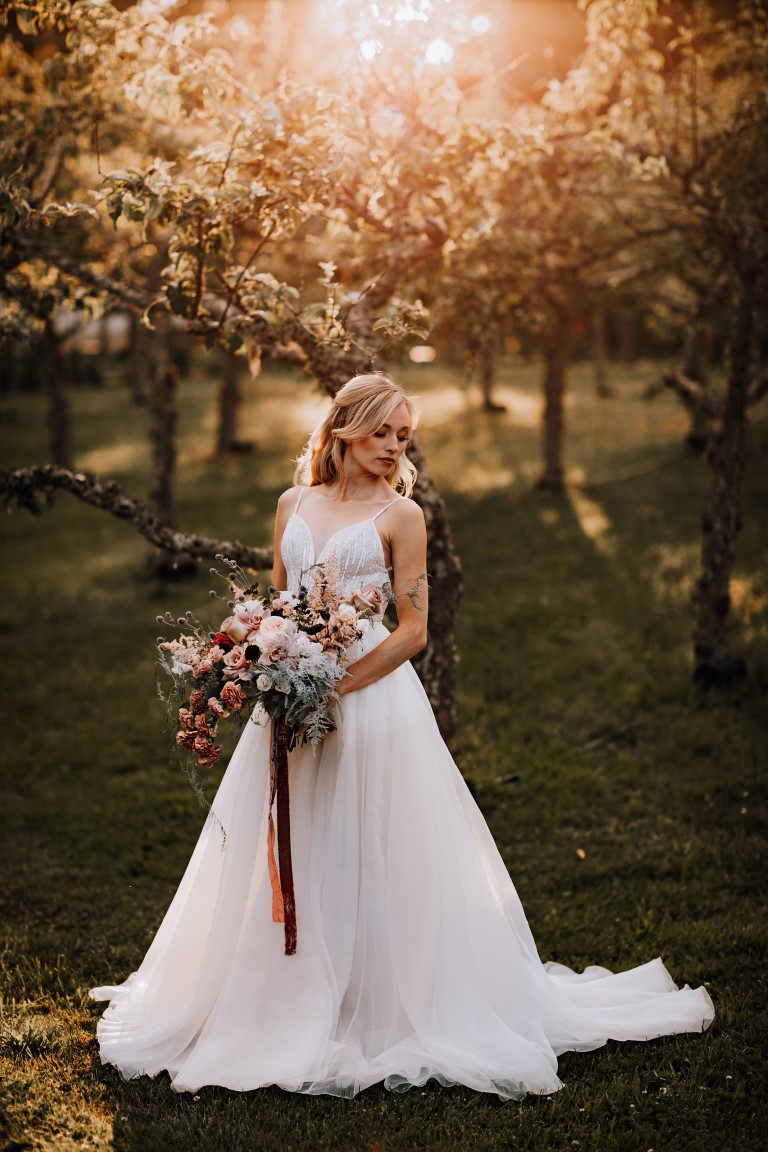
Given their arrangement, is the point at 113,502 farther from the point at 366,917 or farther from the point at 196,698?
the point at 366,917

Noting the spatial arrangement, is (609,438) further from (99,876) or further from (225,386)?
(99,876)

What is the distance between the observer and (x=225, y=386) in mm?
19031

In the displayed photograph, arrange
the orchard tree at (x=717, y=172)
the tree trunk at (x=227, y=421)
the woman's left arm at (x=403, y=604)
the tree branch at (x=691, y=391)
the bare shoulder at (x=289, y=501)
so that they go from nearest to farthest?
1. the woman's left arm at (x=403, y=604)
2. the bare shoulder at (x=289, y=501)
3. the orchard tree at (x=717, y=172)
4. the tree branch at (x=691, y=391)
5. the tree trunk at (x=227, y=421)

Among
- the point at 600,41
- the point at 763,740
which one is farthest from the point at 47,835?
the point at 600,41

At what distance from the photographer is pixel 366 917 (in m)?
4.14

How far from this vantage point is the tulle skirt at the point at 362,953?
3.98 meters

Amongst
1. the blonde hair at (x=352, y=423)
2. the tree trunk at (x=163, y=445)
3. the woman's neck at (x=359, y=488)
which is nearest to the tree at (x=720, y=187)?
the blonde hair at (x=352, y=423)

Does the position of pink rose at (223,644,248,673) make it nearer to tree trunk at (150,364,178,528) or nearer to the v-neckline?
the v-neckline

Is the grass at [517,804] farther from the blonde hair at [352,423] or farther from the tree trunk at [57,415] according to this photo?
the blonde hair at [352,423]

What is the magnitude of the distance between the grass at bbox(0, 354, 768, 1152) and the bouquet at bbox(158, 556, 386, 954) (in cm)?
104

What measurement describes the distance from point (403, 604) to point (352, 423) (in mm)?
804

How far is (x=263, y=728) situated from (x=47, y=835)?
3.16 metres

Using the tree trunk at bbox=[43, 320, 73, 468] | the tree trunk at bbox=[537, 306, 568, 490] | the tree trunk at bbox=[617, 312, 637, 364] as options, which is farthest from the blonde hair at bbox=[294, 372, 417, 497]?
the tree trunk at bbox=[617, 312, 637, 364]

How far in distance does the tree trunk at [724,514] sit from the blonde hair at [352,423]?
4404 mm
